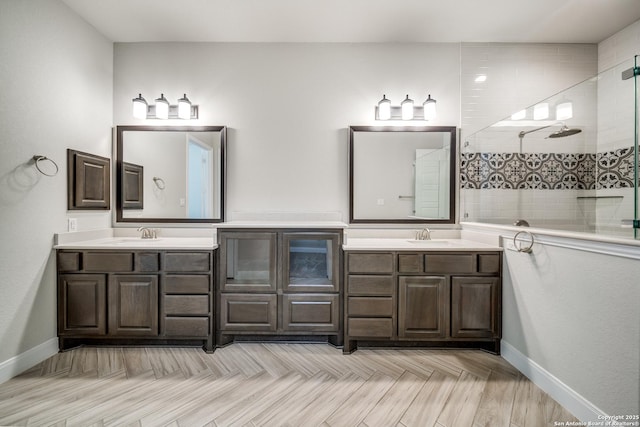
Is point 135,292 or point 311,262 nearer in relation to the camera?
point 135,292

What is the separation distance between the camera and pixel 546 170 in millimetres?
2514

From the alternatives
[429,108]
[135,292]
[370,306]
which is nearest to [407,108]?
[429,108]

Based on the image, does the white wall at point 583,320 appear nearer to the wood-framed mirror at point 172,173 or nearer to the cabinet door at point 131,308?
the wood-framed mirror at point 172,173

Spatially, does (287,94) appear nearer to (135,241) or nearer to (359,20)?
(359,20)

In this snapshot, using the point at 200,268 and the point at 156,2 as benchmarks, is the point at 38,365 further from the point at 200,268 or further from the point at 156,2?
the point at 156,2

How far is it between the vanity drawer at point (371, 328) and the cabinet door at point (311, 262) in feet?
1.02

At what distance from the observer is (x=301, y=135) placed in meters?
2.88

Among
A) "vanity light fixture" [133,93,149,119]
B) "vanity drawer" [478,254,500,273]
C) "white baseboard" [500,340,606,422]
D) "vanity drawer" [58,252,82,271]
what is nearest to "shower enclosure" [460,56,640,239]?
"vanity drawer" [478,254,500,273]

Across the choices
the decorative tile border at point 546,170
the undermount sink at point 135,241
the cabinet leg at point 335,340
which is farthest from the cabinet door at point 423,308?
the undermount sink at point 135,241

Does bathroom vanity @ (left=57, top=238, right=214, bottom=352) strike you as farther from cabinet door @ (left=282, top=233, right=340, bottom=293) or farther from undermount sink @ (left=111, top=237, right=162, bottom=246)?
cabinet door @ (left=282, top=233, right=340, bottom=293)

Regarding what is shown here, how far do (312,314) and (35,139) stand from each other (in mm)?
2375

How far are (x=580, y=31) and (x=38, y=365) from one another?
512 centimetres

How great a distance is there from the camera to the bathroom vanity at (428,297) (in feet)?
7.57

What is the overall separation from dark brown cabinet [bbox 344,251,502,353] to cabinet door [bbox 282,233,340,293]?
206mm
